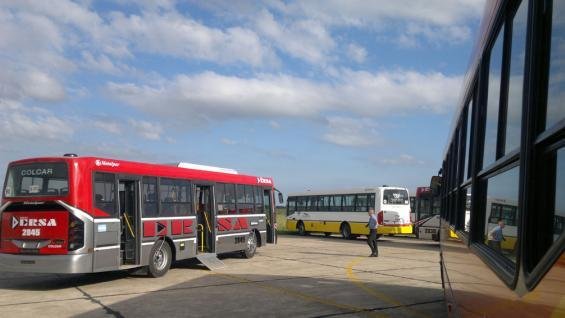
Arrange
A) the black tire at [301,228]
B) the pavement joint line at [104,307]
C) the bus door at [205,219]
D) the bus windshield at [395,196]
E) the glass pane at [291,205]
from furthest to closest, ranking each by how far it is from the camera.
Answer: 1. the glass pane at [291,205]
2. the black tire at [301,228]
3. the bus windshield at [395,196]
4. the bus door at [205,219]
5. the pavement joint line at [104,307]

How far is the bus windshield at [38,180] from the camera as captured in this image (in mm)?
11320

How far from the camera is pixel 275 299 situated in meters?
10.4

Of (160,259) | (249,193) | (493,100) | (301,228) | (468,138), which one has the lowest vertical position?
(301,228)

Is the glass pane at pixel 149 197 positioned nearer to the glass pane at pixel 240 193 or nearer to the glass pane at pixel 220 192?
the glass pane at pixel 220 192

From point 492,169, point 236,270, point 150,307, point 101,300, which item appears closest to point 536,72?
point 492,169

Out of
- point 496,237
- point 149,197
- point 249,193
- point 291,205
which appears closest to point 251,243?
point 249,193

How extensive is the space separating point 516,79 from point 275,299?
8674mm

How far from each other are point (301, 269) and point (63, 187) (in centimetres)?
672

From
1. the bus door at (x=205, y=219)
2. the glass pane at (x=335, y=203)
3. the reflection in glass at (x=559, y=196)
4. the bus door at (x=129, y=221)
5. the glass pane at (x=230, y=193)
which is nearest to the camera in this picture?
the reflection in glass at (x=559, y=196)

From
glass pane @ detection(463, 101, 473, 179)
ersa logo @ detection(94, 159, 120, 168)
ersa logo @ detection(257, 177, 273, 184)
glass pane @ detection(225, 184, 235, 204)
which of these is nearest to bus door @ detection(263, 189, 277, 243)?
ersa logo @ detection(257, 177, 273, 184)

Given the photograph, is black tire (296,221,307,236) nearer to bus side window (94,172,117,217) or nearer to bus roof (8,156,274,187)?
bus roof (8,156,274,187)

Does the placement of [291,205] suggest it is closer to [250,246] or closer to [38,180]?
[250,246]

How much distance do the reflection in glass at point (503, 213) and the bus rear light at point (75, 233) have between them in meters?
9.49

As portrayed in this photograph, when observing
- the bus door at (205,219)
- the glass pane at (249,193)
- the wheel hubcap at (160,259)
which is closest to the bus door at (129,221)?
the wheel hubcap at (160,259)
